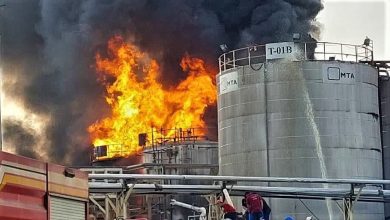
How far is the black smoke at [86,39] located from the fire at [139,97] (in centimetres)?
67

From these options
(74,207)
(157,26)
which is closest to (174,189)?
(74,207)

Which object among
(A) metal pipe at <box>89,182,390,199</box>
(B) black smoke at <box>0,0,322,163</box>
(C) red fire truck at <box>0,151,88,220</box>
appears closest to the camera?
(C) red fire truck at <box>0,151,88,220</box>

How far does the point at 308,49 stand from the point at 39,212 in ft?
90.5

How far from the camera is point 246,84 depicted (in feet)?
114

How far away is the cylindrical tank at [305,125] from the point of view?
33281 mm

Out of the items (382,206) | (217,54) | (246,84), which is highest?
(217,54)

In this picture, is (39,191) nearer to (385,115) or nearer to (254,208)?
(254,208)

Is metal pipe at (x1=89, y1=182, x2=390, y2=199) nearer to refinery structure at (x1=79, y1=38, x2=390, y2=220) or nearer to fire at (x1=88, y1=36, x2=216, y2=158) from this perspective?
refinery structure at (x1=79, y1=38, x2=390, y2=220)

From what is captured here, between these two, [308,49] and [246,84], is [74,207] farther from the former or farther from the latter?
[308,49]

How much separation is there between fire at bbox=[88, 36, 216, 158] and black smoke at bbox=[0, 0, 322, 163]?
0.67 meters

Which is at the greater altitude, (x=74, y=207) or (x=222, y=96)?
(x=222, y=96)

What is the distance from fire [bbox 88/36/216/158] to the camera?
5316cm

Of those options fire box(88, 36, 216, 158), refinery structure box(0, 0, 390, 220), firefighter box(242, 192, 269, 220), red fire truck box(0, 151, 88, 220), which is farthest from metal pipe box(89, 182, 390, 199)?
fire box(88, 36, 216, 158)

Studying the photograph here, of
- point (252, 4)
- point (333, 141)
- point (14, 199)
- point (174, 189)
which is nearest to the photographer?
point (14, 199)
